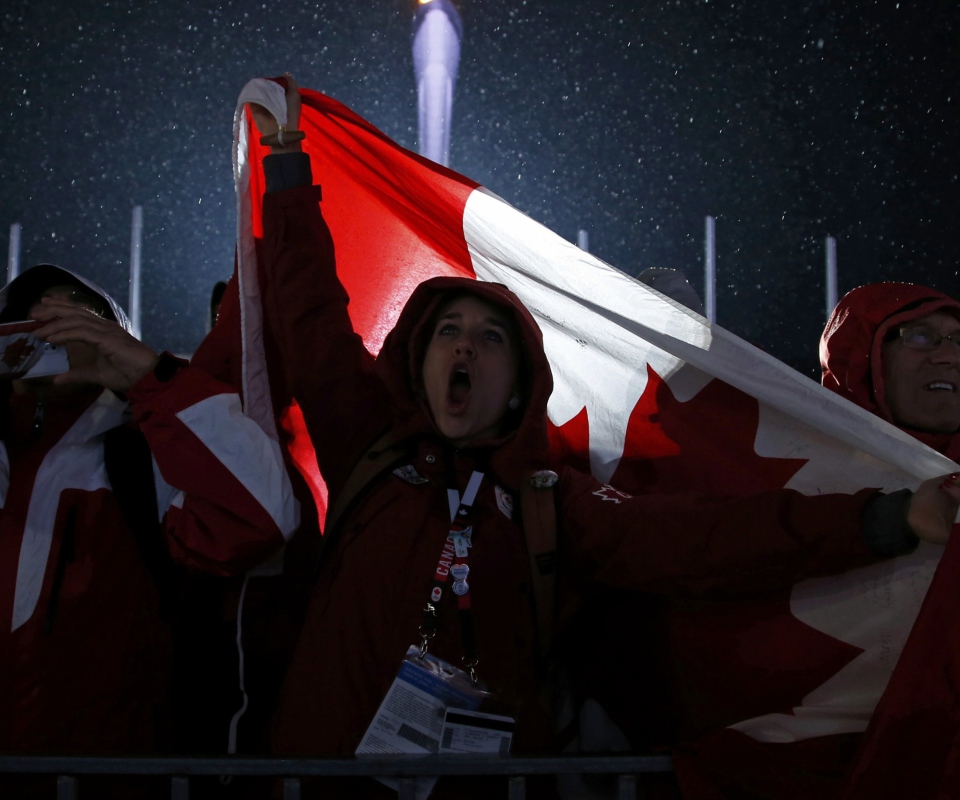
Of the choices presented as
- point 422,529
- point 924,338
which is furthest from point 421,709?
point 924,338

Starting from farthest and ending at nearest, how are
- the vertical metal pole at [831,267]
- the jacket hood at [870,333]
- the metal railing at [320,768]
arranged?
the vertical metal pole at [831,267] < the jacket hood at [870,333] < the metal railing at [320,768]

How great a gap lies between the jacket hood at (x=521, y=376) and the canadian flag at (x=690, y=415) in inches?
10.1

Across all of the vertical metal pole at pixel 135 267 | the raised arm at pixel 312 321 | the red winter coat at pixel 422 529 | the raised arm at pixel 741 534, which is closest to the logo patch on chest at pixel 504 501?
the red winter coat at pixel 422 529

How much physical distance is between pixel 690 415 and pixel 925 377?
69cm

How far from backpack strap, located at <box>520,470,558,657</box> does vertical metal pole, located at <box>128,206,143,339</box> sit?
12.9 ft

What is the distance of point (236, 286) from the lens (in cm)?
192

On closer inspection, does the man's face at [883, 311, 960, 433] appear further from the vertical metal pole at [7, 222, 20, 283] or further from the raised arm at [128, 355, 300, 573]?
the vertical metal pole at [7, 222, 20, 283]

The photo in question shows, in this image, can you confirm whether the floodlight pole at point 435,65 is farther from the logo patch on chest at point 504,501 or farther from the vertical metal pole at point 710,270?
the logo patch on chest at point 504,501

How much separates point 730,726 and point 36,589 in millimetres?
1276

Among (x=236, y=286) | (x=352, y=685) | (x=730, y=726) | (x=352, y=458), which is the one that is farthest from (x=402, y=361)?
(x=730, y=726)

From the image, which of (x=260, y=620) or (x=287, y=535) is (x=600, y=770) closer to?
(x=287, y=535)

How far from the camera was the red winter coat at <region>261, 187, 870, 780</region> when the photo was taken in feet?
4.90

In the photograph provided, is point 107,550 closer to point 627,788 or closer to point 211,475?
point 211,475

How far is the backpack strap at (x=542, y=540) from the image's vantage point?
1614 millimetres
